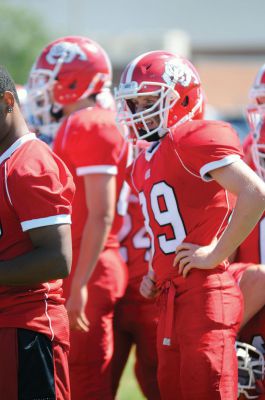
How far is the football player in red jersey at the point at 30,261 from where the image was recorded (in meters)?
2.98

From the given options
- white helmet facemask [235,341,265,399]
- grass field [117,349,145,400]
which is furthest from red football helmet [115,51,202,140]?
grass field [117,349,145,400]

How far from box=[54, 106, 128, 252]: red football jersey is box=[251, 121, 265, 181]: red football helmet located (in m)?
0.71

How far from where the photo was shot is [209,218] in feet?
11.7

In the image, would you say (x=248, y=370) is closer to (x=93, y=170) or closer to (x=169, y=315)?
(x=169, y=315)

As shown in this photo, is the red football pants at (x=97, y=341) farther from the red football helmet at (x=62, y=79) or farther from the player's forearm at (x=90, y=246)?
the red football helmet at (x=62, y=79)

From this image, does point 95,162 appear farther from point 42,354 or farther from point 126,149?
point 42,354

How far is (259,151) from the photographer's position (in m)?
4.27

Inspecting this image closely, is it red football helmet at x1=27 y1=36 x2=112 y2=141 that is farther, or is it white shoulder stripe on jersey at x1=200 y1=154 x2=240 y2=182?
red football helmet at x1=27 y1=36 x2=112 y2=141

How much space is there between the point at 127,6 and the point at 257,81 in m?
30.0

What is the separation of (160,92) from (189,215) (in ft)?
1.93

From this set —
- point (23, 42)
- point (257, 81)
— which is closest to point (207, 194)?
point (257, 81)

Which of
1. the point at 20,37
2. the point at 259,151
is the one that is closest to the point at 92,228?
the point at 259,151

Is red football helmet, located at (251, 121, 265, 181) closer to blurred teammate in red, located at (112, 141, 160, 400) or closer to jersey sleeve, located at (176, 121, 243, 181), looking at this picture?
blurred teammate in red, located at (112, 141, 160, 400)

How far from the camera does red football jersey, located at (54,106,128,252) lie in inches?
170
